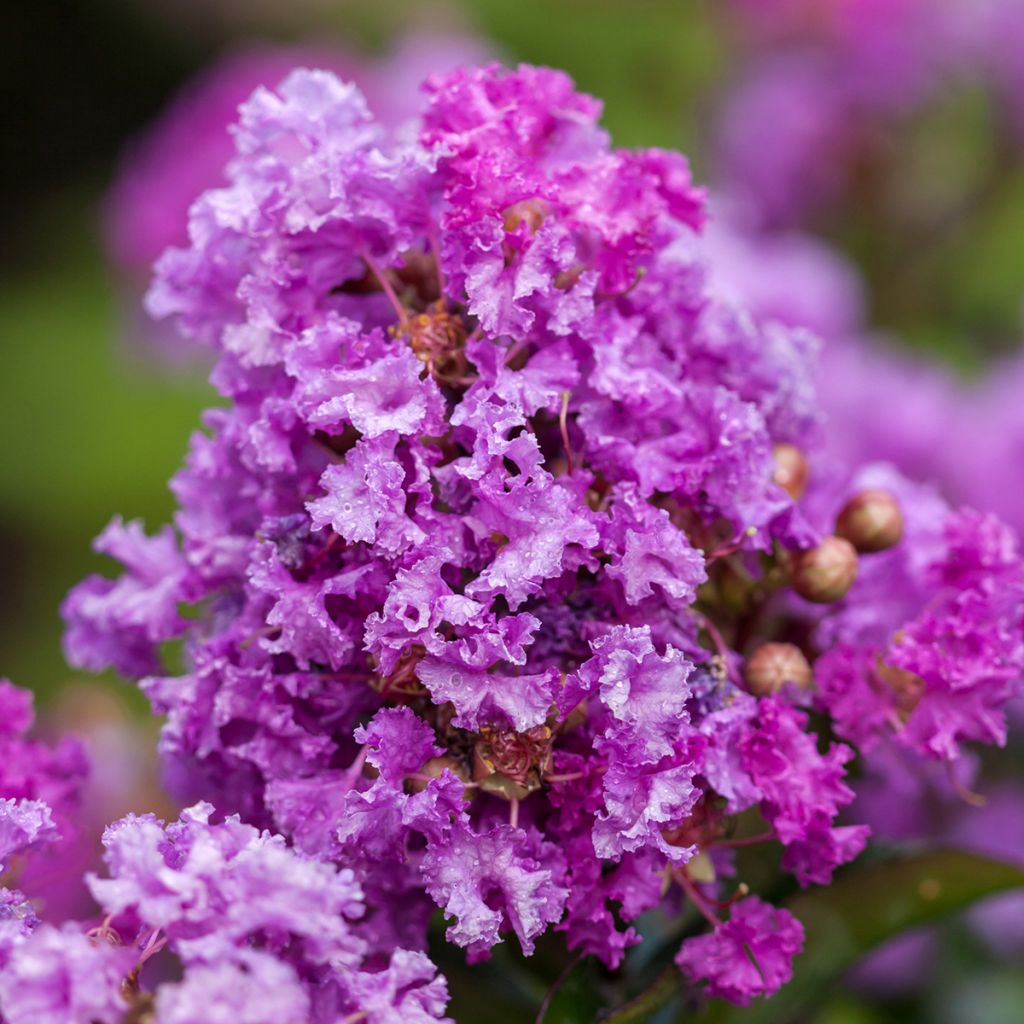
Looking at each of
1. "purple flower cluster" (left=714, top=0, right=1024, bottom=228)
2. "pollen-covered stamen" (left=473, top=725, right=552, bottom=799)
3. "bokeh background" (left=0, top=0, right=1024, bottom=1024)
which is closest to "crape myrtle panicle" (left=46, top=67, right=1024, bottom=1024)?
"pollen-covered stamen" (left=473, top=725, right=552, bottom=799)

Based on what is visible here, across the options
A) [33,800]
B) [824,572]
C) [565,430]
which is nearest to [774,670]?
[824,572]

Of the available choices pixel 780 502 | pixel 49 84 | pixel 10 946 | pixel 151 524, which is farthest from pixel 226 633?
pixel 49 84

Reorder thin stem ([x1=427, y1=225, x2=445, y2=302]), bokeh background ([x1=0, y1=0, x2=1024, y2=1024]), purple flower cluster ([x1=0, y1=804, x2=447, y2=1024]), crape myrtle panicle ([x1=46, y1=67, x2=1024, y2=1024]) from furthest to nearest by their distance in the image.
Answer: bokeh background ([x1=0, y1=0, x2=1024, y2=1024]) < thin stem ([x1=427, y1=225, x2=445, y2=302]) < crape myrtle panicle ([x1=46, y1=67, x2=1024, y2=1024]) < purple flower cluster ([x1=0, y1=804, x2=447, y2=1024])

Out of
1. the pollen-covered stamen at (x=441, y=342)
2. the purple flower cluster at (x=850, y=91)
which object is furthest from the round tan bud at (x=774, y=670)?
the purple flower cluster at (x=850, y=91)

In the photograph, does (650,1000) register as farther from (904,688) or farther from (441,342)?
(441,342)

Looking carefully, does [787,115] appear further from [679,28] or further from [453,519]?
[453,519]

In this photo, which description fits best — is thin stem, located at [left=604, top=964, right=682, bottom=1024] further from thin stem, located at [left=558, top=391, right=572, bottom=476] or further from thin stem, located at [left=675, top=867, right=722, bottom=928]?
thin stem, located at [left=558, top=391, right=572, bottom=476]
